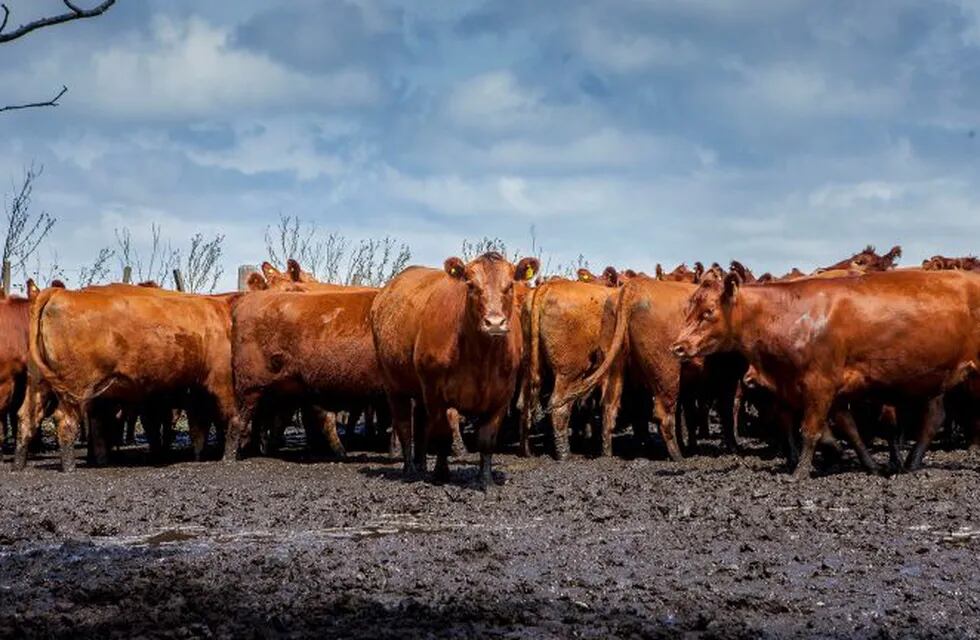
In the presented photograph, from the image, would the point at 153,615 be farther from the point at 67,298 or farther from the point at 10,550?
the point at 67,298

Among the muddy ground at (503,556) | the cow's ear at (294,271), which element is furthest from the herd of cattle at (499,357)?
the muddy ground at (503,556)

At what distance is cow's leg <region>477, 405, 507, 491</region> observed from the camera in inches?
376

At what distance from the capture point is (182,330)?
12.8m

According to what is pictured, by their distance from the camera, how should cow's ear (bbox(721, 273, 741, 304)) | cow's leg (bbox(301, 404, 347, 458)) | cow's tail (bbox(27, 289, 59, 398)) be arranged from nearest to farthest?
1. cow's ear (bbox(721, 273, 741, 304))
2. cow's tail (bbox(27, 289, 59, 398))
3. cow's leg (bbox(301, 404, 347, 458))

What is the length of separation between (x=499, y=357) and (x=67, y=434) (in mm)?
4596

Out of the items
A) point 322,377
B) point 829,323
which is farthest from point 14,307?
point 829,323

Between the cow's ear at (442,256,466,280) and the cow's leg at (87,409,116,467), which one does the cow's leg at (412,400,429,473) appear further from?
the cow's leg at (87,409,116,467)

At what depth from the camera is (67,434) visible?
1182 cm

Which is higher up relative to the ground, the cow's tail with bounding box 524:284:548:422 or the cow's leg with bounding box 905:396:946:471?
the cow's tail with bounding box 524:284:548:422

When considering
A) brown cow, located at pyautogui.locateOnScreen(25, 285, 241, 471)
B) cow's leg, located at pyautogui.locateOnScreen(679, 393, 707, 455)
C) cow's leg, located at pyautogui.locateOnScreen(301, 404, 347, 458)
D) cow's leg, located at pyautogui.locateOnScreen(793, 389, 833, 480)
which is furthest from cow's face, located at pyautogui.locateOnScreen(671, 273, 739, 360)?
brown cow, located at pyautogui.locateOnScreen(25, 285, 241, 471)

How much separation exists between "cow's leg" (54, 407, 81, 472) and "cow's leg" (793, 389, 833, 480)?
6490 mm

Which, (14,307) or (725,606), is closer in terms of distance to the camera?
(725,606)

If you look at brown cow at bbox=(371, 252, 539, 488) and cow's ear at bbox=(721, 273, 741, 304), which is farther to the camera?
cow's ear at bbox=(721, 273, 741, 304)

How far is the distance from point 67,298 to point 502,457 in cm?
450
